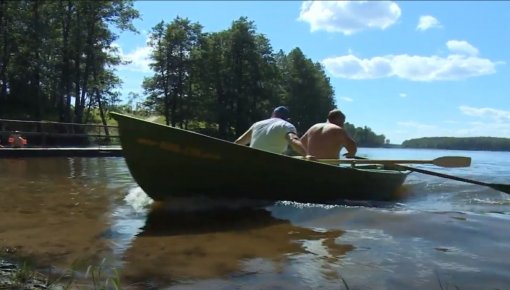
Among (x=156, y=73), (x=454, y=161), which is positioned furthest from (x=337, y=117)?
(x=156, y=73)

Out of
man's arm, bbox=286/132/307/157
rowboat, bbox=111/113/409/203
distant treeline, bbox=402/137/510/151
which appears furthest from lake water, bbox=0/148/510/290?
distant treeline, bbox=402/137/510/151

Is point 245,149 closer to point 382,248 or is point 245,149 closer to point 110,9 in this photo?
point 382,248

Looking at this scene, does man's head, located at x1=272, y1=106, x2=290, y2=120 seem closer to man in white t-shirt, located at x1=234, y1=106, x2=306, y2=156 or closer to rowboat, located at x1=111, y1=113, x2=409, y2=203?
man in white t-shirt, located at x1=234, y1=106, x2=306, y2=156

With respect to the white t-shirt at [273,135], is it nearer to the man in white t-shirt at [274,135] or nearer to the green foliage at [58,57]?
the man in white t-shirt at [274,135]

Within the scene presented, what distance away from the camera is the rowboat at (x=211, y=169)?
577 centimetres

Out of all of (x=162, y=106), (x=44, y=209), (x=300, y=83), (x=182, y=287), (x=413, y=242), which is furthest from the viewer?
(x=300, y=83)

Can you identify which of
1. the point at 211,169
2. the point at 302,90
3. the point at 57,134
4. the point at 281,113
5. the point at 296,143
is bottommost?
the point at 211,169

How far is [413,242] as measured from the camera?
4867 millimetres

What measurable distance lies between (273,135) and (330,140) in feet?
3.64

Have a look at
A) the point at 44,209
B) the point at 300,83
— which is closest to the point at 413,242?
the point at 44,209

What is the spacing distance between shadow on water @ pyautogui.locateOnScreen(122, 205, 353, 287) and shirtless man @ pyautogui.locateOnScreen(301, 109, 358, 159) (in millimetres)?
1841

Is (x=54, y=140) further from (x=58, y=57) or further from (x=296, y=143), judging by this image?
(x=296, y=143)

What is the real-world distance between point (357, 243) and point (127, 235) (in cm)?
224

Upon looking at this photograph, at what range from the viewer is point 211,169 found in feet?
19.5
